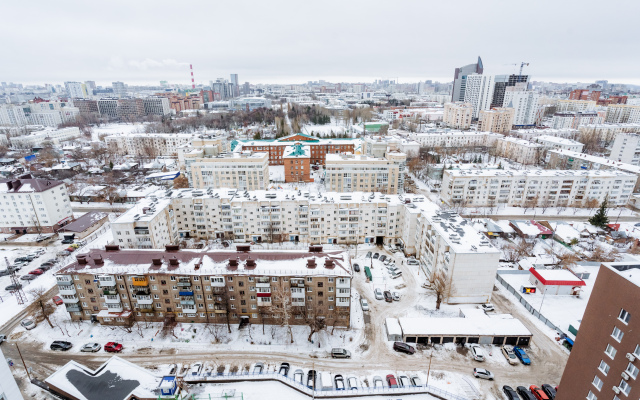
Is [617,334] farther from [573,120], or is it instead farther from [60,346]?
[573,120]

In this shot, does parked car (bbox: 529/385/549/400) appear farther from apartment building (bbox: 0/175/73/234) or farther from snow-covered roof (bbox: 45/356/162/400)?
apartment building (bbox: 0/175/73/234)

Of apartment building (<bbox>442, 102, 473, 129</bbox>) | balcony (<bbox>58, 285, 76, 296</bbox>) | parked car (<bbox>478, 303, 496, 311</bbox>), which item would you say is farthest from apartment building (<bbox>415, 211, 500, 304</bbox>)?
apartment building (<bbox>442, 102, 473, 129</bbox>)

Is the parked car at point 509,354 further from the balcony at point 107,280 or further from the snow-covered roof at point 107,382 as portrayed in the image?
the balcony at point 107,280

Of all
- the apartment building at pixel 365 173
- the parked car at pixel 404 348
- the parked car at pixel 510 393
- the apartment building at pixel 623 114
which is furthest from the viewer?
the apartment building at pixel 623 114

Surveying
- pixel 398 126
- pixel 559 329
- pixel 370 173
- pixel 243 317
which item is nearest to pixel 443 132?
pixel 398 126

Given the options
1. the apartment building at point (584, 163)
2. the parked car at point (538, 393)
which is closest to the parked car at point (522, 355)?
the parked car at point (538, 393)
